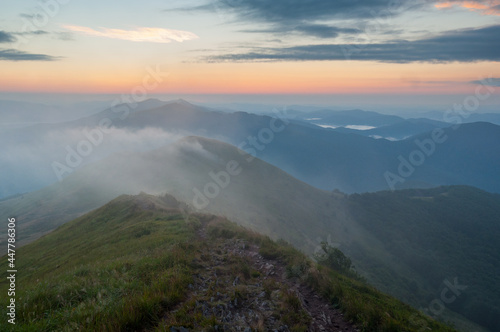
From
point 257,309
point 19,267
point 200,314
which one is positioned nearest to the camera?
point 200,314

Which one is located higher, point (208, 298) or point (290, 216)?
point (208, 298)

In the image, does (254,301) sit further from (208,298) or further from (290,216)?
(290,216)

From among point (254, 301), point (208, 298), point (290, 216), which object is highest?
point (208, 298)

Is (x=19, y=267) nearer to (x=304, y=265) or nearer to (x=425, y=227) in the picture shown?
(x=304, y=265)

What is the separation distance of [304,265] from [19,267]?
30.7 metres

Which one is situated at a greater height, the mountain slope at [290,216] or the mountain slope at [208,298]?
the mountain slope at [208,298]

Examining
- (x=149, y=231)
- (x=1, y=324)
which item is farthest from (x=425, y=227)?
(x=1, y=324)

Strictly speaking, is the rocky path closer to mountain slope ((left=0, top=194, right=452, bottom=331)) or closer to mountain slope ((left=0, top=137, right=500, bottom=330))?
mountain slope ((left=0, top=194, right=452, bottom=331))

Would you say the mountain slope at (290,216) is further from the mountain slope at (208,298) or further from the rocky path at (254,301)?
the rocky path at (254,301)

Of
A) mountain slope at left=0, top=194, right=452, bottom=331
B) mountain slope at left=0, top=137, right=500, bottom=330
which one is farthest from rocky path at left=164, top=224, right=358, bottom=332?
mountain slope at left=0, top=137, right=500, bottom=330

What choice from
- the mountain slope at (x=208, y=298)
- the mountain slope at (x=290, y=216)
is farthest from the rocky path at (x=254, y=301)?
the mountain slope at (x=290, y=216)

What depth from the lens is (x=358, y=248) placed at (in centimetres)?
14262

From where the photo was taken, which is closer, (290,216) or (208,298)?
(208,298)

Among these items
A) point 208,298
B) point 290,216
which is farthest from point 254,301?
point 290,216
